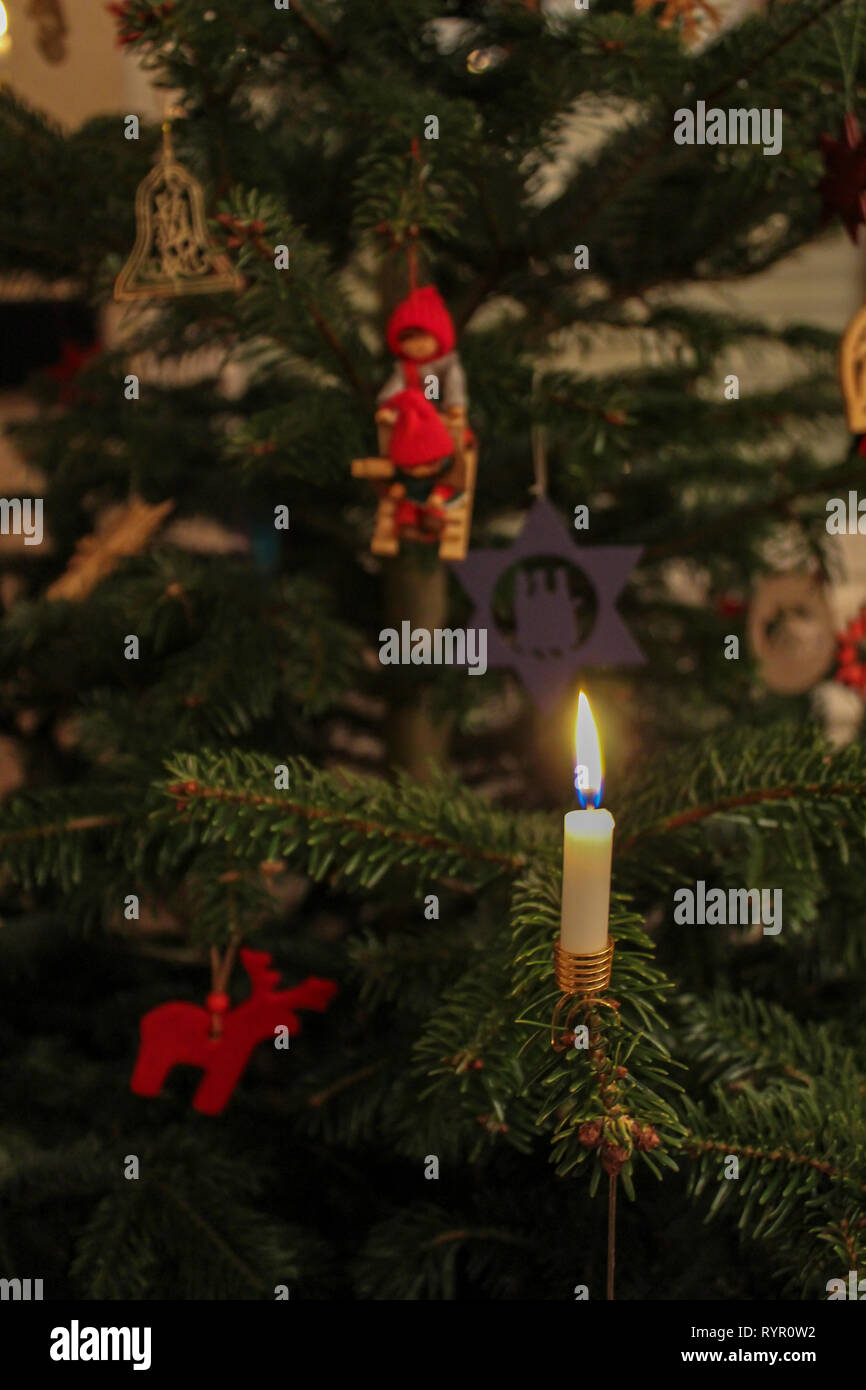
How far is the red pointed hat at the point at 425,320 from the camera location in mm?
646

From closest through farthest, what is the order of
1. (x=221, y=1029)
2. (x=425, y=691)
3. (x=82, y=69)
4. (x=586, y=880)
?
(x=586, y=880) → (x=221, y=1029) → (x=425, y=691) → (x=82, y=69)

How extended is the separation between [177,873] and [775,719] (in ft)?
1.51

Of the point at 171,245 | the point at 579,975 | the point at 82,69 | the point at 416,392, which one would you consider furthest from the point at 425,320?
the point at 82,69

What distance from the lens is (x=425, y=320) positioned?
0.65 metres

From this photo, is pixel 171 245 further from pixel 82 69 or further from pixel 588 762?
pixel 82 69

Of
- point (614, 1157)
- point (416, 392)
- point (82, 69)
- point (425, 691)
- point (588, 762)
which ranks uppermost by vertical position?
point (82, 69)

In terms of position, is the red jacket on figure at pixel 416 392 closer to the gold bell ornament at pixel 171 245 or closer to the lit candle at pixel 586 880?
the gold bell ornament at pixel 171 245

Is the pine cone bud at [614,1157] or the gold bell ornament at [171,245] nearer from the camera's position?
the pine cone bud at [614,1157]

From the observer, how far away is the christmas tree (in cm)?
53

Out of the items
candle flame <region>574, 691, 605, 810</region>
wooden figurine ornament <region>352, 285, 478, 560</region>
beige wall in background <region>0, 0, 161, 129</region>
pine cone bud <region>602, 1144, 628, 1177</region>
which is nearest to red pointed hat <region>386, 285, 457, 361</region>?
wooden figurine ornament <region>352, 285, 478, 560</region>

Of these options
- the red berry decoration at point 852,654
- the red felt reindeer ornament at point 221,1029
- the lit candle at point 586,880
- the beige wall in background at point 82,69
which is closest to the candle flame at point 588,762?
the lit candle at point 586,880

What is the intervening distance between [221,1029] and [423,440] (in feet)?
1.17

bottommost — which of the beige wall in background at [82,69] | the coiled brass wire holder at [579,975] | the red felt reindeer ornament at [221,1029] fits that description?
the red felt reindeer ornament at [221,1029]
